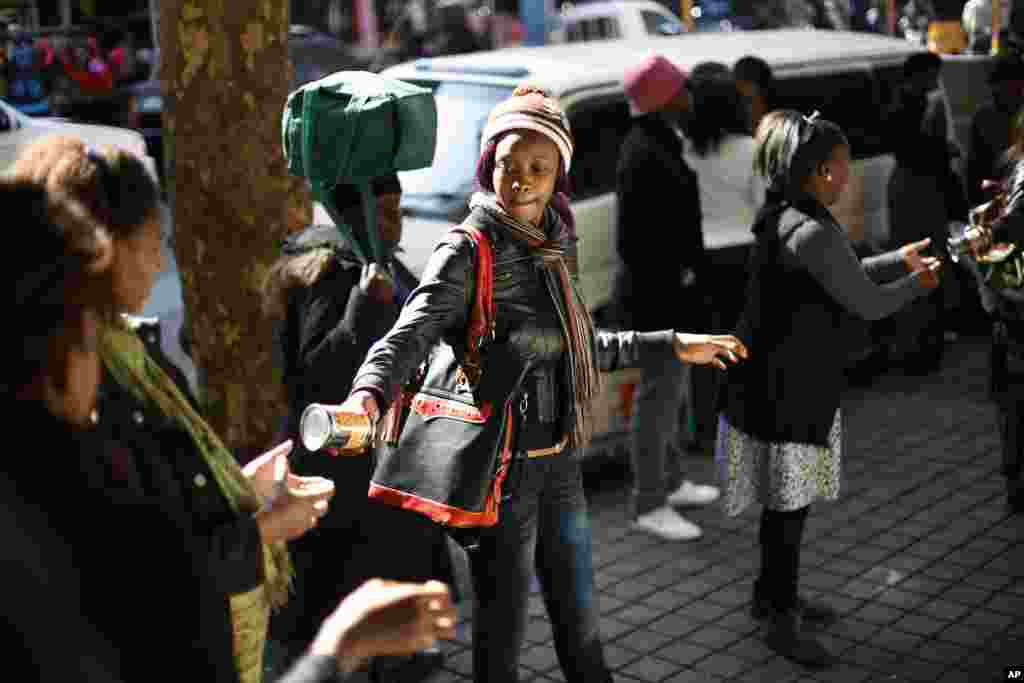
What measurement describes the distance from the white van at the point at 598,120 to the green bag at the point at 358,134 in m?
1.88

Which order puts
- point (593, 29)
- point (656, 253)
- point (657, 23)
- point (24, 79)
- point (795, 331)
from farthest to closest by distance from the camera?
point (593, 29), point (657, 23), point (24, 79), point (656, 253), point (795, 331)

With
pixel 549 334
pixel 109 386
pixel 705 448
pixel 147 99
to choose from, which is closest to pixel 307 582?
pixel 549 334

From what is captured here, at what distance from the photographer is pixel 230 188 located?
5.22 m

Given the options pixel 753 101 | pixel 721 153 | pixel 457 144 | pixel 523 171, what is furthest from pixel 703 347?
pixel 753 101

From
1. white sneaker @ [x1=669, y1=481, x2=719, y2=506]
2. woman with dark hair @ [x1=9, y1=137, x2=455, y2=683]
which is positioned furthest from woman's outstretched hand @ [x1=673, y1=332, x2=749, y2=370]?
white sneaker @ [x1=669, y1=481, x2=719, y2=506]

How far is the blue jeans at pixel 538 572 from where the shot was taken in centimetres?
344

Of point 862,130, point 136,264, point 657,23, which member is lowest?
point 862,130

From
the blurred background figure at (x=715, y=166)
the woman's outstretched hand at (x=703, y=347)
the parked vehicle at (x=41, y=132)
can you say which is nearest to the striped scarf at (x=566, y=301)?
the woman's outstretched hand at (x=703, y=347)

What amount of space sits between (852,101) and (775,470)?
433 centimetres

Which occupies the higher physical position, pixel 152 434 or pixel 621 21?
pixel 621 21

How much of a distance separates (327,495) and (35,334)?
78 centimetres

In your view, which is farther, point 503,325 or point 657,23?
point 657,23

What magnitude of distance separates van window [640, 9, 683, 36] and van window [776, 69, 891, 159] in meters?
11.0

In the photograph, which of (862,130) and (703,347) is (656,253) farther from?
(862,130)
